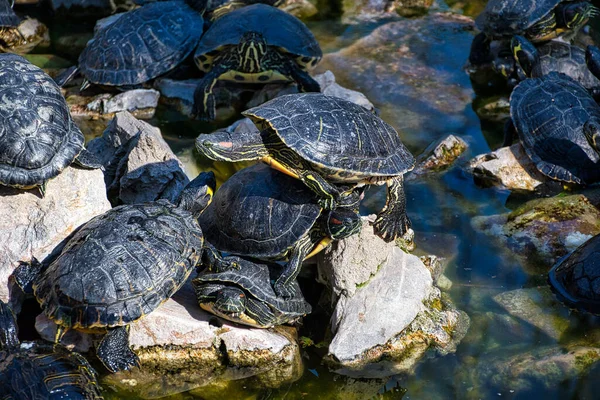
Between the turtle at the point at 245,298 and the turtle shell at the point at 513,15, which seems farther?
the turtle shell at the point at 513,15

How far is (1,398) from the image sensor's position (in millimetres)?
4188

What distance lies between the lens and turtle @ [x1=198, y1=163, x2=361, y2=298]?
537cm

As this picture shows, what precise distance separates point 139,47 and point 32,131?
360 cm

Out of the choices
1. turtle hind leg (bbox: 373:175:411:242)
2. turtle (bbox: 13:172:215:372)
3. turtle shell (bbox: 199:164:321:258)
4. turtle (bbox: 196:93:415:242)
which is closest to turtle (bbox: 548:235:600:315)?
turtle hind leg (bbox: 373:175:411:242)

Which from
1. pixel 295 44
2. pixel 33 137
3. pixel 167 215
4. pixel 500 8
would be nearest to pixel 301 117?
pixel 167 215

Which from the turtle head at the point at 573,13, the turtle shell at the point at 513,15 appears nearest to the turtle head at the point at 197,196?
the turtle shell at the point at 513,15

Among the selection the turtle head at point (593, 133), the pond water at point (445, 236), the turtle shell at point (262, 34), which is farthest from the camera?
the turtle shell at point (262, 34)

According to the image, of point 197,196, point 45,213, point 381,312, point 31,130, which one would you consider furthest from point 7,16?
point 381,312

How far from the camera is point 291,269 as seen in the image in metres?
5.39

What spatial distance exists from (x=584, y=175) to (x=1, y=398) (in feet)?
19.7

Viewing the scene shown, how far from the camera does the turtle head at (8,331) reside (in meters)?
4.78

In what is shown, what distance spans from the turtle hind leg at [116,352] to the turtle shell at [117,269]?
0.14m

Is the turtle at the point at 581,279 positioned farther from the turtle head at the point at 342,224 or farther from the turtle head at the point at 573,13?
the turtle head at the point at 573,13

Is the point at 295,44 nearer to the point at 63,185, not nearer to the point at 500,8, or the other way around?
the point at 500,8
